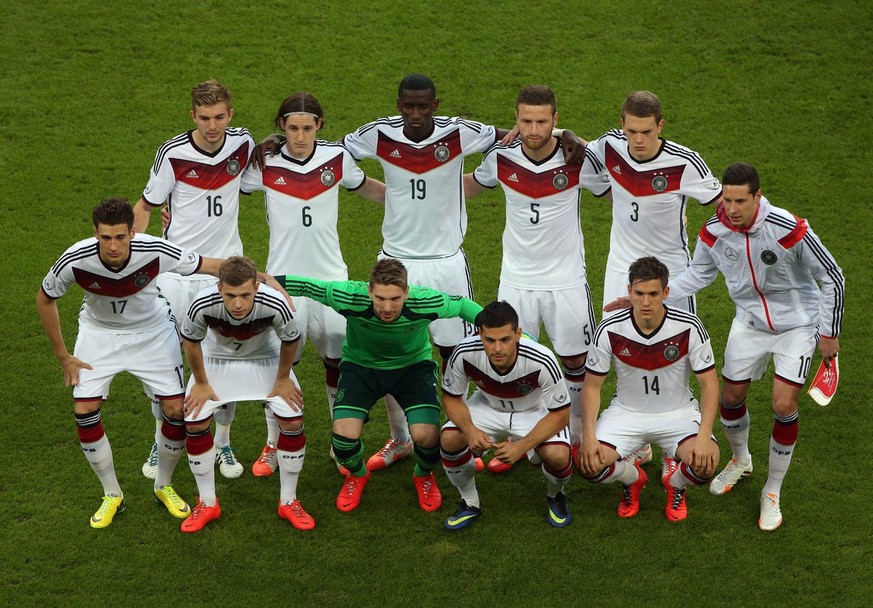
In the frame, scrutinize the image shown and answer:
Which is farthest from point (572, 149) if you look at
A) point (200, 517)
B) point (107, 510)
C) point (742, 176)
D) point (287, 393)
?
point (107, 510)

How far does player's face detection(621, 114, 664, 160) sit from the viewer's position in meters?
6.89

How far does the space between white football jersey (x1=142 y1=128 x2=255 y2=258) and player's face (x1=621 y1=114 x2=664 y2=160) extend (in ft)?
7.65

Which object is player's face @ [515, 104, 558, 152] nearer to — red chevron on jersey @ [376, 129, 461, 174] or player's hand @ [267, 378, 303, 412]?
red chevron on jersey @ [376, 129, 461, 174]

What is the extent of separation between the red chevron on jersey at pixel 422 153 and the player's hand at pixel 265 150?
2.10ft

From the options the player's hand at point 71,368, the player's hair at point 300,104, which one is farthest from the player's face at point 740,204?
the player's hand at point 71,368

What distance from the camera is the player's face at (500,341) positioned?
6371 millimetres

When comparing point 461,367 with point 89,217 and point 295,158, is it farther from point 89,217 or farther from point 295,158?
point 89,217

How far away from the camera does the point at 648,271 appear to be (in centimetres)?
648

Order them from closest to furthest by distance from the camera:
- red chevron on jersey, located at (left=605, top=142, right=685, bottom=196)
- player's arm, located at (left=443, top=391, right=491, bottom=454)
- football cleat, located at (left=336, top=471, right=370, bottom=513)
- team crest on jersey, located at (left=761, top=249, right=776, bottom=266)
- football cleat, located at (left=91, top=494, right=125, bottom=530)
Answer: player's arm, located at (left=443, top=391, right=491, bottom=454), team crest on jersey, located at (left=761, top=249, right=776, bottom=266), football cleat, located at (left=91, top=494, right=125, bottom=530), red chevron on jersey, located at (left=605, top=142, right=685, bottom=196), football cleat, located at (left=336, top=471, right=370, bottom=513)

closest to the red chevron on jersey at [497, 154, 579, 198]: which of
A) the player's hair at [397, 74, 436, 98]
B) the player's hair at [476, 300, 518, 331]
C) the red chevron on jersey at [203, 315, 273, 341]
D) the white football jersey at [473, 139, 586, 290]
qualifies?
the white football jersey at [473, 139, 586, 290]

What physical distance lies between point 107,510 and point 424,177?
2.74 metres

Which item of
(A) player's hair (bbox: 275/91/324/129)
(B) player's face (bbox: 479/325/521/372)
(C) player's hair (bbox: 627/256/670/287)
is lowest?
(B) player's face (bbox: 479/325/521/372)

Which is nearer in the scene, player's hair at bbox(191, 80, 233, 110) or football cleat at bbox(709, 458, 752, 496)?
player's hair at bbox(191, 80, 233, 110)

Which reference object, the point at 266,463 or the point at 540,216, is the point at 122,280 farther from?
the point at 540,216
